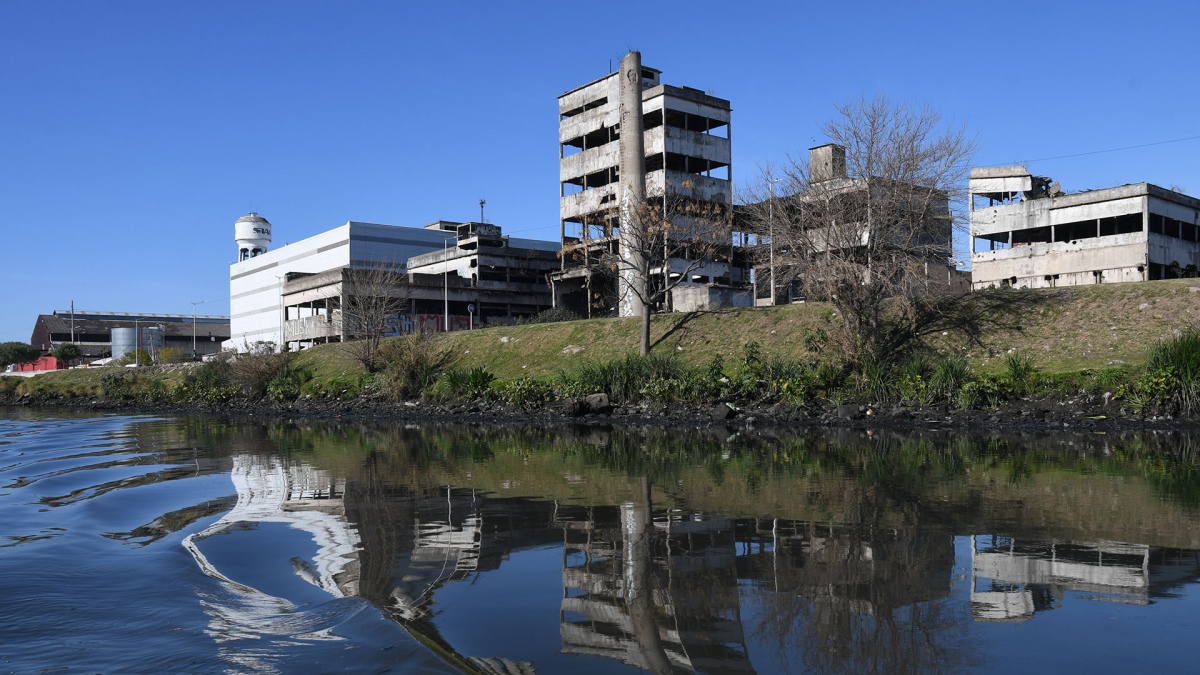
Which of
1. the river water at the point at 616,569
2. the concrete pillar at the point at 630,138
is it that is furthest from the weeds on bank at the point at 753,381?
the concrete pillar at the point at 630,138

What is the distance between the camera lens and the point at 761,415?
31.0 meters

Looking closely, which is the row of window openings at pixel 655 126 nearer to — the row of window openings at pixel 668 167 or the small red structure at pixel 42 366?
the row of window openings at pixel 668 167

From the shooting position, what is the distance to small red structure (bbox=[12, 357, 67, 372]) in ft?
355

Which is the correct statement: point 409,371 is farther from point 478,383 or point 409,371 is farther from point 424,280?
point 424,280

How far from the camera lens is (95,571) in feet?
30.8

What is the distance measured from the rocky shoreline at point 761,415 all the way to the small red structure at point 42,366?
78164 millimetres

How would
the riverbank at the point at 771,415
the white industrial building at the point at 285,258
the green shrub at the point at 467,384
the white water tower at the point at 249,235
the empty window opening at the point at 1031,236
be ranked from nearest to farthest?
the riverbank at the point at 771,415
the green shrub at the point at 467,384
the empty window opening at the point at 1031,236
the white industrial building at the point at 285,258
the white water tower at the point at 249,235

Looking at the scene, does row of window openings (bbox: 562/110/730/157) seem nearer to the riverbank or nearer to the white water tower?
the riverbank

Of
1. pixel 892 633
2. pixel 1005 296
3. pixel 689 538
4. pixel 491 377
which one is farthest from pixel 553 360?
pixel 892 633

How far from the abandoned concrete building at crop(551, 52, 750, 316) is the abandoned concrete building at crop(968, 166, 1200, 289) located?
1925 cm

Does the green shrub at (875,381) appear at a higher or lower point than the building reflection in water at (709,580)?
higher

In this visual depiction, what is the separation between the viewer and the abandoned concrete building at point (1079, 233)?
198 ft

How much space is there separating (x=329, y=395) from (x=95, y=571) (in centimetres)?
3955

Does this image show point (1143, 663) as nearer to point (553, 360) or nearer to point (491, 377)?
point (491, 377)
